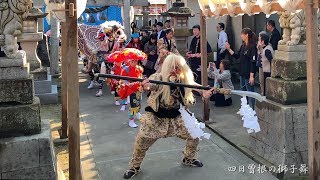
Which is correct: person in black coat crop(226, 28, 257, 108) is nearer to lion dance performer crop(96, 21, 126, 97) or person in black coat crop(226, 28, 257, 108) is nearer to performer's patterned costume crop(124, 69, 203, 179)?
performer's patterned costume crop(124, 69, 203, 179)

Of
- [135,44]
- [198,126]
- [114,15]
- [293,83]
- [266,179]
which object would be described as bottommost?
[266,179]

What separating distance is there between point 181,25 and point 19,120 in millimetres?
7798

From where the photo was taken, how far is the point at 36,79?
998 centimetres

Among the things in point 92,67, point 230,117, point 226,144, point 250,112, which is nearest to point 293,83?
point 250,112

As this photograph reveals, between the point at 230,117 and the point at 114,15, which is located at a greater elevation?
the point at 114,15

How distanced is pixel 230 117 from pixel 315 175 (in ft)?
13.0

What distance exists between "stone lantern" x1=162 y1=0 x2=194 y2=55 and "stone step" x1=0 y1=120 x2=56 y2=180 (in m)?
7.59

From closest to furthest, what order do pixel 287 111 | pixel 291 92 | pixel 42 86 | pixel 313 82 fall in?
pixel 313 82
pixel 287 111
pixel 291 92
pixel 42 86

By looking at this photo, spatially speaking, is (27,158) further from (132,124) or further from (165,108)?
(132,124)

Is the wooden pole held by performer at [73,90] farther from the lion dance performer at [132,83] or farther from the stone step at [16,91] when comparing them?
the lion dance performer at [132,83]

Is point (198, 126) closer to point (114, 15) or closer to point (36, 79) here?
point (36, 79)

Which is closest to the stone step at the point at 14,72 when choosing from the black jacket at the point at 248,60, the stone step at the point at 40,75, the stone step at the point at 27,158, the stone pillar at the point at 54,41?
the stone step at the point at 27,158

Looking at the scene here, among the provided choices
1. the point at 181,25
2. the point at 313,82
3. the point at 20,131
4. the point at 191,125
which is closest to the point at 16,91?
the point at 20,131

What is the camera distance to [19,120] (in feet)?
14.2
